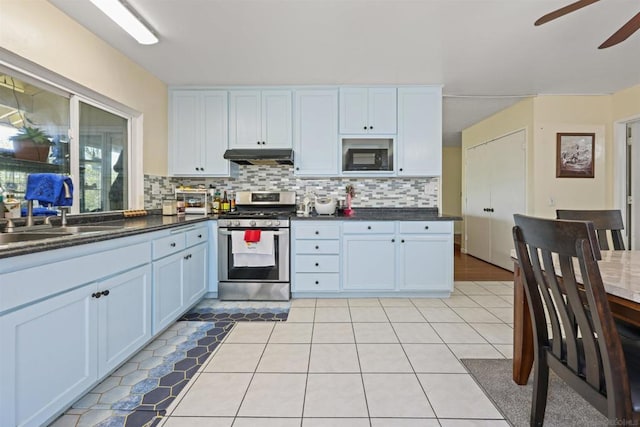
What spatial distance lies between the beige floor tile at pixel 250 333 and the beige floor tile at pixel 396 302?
1.17 meters

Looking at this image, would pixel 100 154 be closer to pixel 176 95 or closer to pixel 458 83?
pixel 176 95

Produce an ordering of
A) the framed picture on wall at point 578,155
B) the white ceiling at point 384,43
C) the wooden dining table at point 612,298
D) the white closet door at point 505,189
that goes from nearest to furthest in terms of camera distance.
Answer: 1. the wooden dining table at point 612,298
2. the white ceiling at point 384,43
3. the framed picture on wall at point 578,155
4. the white closet door at point 505,189

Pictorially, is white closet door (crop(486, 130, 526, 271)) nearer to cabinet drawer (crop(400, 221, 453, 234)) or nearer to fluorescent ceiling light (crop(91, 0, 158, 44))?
cabinet drawer (crop(400, 221, 453, 234))

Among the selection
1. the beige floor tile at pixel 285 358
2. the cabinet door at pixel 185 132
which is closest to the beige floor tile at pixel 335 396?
the beige floor tile at pixel 285 358

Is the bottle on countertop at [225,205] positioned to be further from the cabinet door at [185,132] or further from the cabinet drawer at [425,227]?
the cabinet drawer at [425,227]

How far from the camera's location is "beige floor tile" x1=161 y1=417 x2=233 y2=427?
1.41 meters

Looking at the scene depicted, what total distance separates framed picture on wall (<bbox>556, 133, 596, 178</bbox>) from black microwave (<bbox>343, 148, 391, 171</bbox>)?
2302 mm

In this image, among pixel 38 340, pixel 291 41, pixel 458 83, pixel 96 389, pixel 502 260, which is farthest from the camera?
pixel 502 260

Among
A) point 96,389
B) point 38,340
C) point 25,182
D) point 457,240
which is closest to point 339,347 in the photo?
point 96,389

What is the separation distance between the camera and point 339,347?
2.15m

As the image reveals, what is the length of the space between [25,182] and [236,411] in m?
1.99

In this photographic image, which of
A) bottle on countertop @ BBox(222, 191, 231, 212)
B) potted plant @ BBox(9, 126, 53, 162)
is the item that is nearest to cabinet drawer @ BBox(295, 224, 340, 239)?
bottle on countertop @ BBox(222, 191, 231, 212)

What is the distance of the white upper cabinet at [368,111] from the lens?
3.42 metres

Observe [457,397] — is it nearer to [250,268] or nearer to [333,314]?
[333,314]
